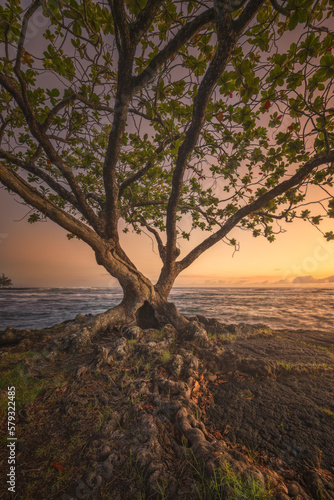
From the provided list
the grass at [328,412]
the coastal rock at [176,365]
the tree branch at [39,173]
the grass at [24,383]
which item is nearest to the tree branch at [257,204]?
the coastal rock at [176,365]

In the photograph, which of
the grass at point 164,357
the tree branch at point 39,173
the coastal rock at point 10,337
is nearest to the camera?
the grass at point 164,357

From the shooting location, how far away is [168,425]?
2258 mm

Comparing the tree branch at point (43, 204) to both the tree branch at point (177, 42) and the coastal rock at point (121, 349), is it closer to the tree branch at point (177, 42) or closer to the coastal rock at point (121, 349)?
the coastal rock at point (121, 349)

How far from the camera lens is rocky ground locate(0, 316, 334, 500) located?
160 centimetres

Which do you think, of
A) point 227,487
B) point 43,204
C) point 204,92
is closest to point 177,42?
point 204,92

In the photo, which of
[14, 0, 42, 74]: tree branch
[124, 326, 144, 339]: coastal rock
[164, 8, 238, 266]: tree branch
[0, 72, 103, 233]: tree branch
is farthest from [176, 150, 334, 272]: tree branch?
[14, 0, 42, 74]: tree branch

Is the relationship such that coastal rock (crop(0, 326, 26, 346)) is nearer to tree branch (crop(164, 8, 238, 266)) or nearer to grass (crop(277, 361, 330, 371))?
tree branch (crop(164, 8, 238, 266))

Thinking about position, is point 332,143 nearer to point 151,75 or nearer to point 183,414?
point 151,75

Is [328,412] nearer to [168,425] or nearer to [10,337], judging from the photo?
[168,425]

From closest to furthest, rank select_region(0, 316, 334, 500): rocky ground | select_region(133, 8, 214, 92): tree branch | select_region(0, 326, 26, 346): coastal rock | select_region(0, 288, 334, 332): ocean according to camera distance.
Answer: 1. select_region(0, 316, 334, 500): rocky ground
2. select_region(133, 8, 214, 92): tree branch
3. select_region(0, 326, 26, 346): coastal rock
4. select_region(0, 288, 334, 332): ocean

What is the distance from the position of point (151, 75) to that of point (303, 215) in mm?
6400

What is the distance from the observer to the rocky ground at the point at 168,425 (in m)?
1.60

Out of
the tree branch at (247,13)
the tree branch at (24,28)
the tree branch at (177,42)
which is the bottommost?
the tree branch at (247,13)

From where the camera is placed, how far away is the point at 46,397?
2816 mm
